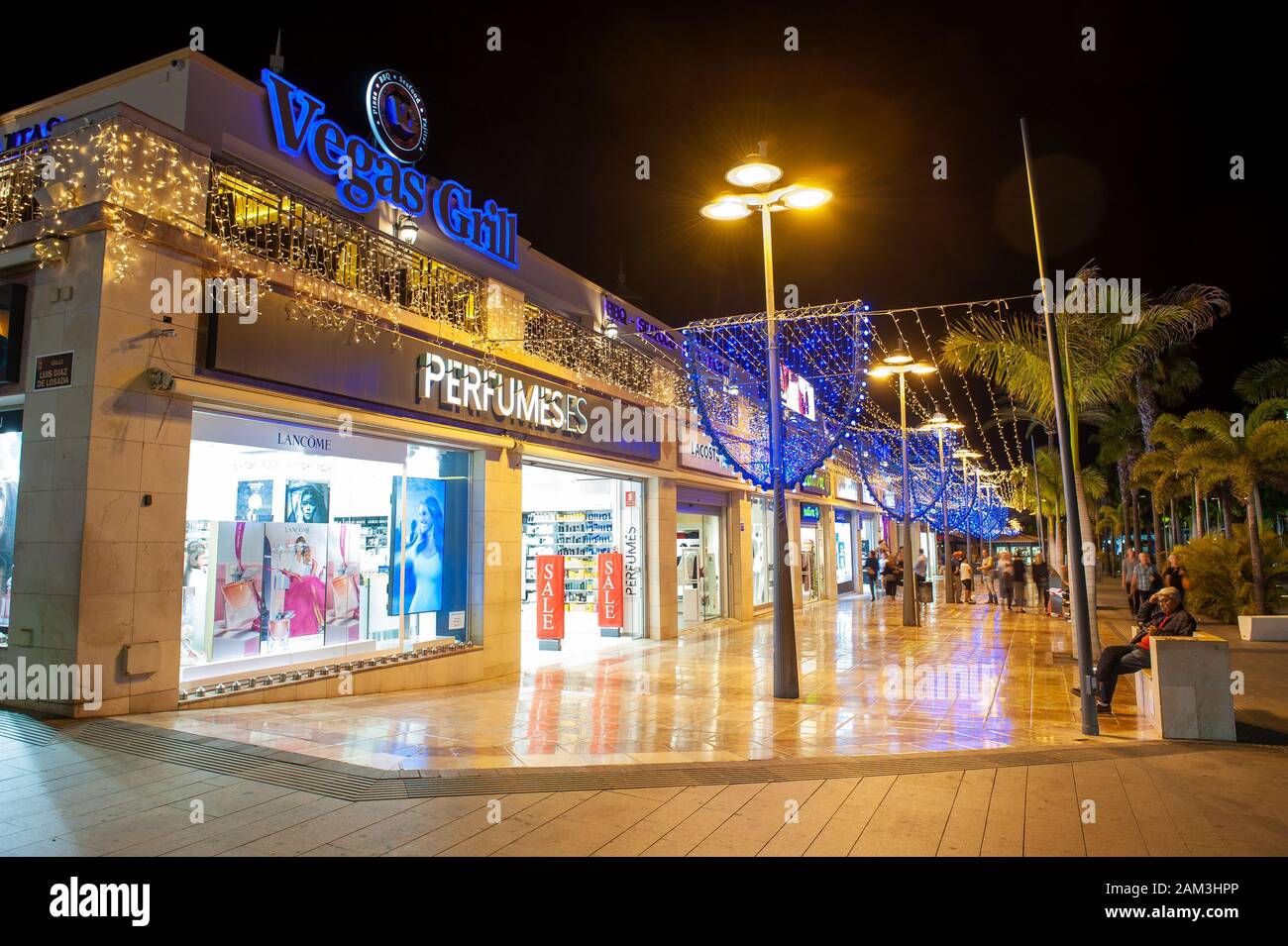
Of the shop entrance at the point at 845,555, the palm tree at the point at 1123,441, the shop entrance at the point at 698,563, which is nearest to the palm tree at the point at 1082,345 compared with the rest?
the shop entrance at the point at 698,563

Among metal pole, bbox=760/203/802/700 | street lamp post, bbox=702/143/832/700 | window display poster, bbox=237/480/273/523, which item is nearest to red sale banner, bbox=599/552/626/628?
street lamp post, bbox=702/143/832/700

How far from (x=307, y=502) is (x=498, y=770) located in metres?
5.35

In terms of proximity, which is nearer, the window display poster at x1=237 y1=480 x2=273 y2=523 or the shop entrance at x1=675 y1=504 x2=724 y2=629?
the window display poster at x1=237 y1=480 x2=273 y2=523

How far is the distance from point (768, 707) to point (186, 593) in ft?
21.6

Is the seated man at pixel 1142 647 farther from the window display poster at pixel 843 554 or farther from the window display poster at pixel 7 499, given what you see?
the window display poster at pixel 843 554

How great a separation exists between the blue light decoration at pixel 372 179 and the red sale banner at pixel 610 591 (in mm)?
→ 6215

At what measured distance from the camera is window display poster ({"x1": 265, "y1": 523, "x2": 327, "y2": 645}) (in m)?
9.28

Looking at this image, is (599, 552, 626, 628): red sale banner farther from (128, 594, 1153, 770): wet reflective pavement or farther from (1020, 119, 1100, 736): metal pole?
(1020, 119, 1100, 736): metal pole

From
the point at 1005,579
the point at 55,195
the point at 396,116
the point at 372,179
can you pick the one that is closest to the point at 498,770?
the point at 55,195

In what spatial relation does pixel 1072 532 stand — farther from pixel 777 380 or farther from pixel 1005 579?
pixel 1005 579

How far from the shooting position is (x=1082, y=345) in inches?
500

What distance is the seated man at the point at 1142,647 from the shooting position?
318 inches

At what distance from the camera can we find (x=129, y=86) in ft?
28.6

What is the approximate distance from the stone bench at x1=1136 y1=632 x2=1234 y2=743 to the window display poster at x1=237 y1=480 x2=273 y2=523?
31.8 feet
